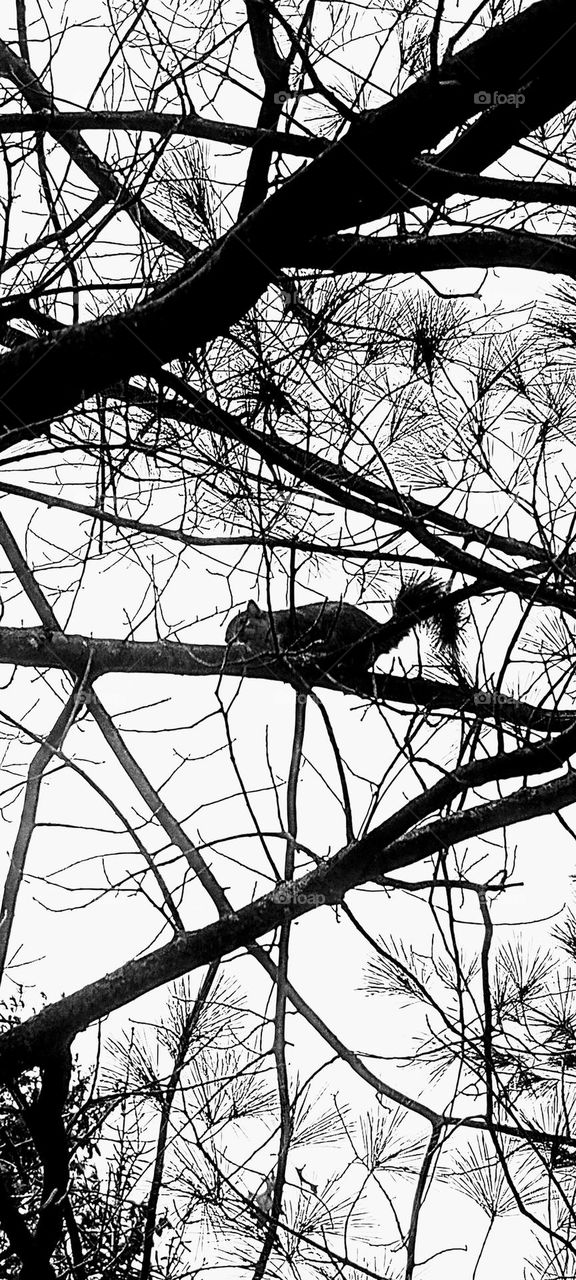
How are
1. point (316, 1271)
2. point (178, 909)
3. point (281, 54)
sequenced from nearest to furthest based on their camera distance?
point (281, 54)
point (316, 1271)
point (178, 909)

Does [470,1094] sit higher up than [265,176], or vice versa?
[265,176]

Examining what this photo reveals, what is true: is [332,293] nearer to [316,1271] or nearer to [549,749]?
[549,749]

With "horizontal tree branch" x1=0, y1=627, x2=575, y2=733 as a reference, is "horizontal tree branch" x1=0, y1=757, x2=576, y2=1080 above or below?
below

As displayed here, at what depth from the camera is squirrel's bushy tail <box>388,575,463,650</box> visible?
1.05 meters

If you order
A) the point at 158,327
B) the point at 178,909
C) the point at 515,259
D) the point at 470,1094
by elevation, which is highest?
the point at 515,259

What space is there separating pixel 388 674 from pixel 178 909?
0.97 ft

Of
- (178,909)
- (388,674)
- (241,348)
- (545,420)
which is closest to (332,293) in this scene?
(241,348)

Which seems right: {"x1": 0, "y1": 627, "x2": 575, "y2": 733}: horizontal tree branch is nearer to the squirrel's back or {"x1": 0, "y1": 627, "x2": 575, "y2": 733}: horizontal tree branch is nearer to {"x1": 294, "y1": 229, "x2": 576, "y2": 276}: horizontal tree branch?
the squirrel's back

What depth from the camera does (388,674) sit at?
982mm
